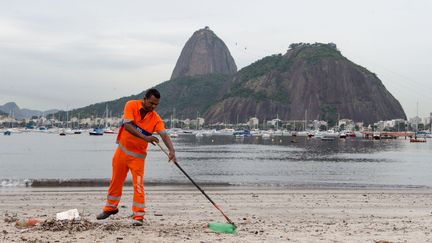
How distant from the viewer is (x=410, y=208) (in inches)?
497

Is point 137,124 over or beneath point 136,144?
over

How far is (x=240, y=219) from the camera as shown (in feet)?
33.4

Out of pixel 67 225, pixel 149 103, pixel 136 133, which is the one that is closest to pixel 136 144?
pixel 136 133

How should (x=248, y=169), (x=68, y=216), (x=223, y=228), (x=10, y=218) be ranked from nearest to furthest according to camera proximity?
(x=223, y=228)
(x=68, y=216)
(x=10, y=218)
(x=248, y=169)

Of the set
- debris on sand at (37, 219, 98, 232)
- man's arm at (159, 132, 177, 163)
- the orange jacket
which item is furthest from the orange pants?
debris on sand at (37, 219, 98, 232)

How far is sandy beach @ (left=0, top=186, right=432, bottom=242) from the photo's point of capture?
7.93 m

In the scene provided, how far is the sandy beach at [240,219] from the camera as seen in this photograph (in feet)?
26.0

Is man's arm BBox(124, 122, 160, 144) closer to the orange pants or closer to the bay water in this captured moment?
the orange pants

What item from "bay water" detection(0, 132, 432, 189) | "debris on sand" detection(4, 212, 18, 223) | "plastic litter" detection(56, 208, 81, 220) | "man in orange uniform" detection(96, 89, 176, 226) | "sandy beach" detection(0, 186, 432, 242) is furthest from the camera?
"bay water" detection(0, 132, 432, 189)

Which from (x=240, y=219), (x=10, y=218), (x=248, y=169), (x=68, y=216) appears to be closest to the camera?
(x=68, y=216)

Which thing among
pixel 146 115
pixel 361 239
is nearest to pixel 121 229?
pixel 146 115

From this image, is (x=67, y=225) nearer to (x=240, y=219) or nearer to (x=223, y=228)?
(x=223, y=228)

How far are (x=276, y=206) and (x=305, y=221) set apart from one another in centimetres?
259

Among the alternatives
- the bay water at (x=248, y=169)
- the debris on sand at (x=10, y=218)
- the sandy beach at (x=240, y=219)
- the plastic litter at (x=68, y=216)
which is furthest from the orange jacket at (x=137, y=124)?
the bay water at (x=248, y=169)
